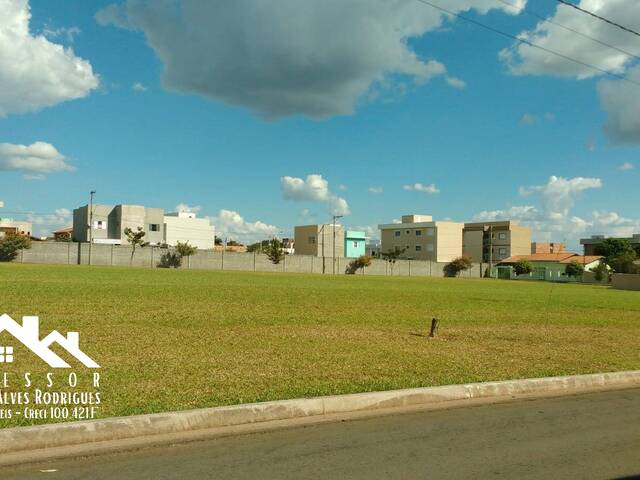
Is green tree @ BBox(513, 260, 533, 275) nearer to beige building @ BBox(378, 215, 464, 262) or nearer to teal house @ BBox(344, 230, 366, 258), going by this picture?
beige building @ BBox(378, 215, 464, 262)

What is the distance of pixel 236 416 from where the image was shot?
263 inches

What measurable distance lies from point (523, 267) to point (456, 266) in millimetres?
13771

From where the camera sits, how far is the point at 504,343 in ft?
44.5

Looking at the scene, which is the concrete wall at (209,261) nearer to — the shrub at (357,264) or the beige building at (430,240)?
the shrub at (357,264)

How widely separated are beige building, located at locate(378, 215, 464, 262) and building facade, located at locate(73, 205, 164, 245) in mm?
45467

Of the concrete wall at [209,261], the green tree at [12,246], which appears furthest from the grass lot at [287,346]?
the concrete wall at [209,261]

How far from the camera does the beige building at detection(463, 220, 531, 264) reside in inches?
5157

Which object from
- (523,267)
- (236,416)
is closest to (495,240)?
(523,267)

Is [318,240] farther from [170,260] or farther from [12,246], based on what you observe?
[12,246]

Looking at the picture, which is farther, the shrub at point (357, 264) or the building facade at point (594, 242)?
the building facade at point (594, 242)

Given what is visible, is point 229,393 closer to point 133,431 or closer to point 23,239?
point 133,431

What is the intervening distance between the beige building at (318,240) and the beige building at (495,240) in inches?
1119

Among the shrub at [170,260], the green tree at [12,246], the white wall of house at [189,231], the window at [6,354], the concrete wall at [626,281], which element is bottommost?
the concrete wall at [626,281]

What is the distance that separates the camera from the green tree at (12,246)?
66.3 meters
